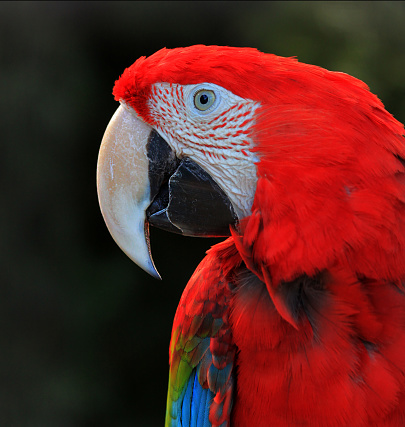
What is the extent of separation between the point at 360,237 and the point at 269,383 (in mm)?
322

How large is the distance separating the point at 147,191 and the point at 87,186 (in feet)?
4.81

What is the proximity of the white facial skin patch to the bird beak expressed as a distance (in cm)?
2

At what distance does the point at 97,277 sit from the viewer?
7.72ft

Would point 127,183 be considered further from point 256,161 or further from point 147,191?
point 256,161

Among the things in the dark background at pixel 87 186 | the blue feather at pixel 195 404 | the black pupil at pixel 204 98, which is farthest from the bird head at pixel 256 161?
the dark background at pixel 87 186

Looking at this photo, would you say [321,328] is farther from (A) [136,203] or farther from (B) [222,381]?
(A) [136,203]

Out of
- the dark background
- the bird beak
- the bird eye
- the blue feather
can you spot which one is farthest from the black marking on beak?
the dark background

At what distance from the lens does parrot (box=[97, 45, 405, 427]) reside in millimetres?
836

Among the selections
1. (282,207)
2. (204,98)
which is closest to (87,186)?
(204,98)

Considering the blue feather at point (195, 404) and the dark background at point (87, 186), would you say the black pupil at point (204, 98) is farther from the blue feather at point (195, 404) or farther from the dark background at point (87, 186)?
the dark background at point (87, 186)

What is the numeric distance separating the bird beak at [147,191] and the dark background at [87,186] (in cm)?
139

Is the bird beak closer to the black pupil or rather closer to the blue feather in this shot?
the black pupil

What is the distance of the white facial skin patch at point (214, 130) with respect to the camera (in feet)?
2.95

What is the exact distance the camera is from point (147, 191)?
3.15 feet
